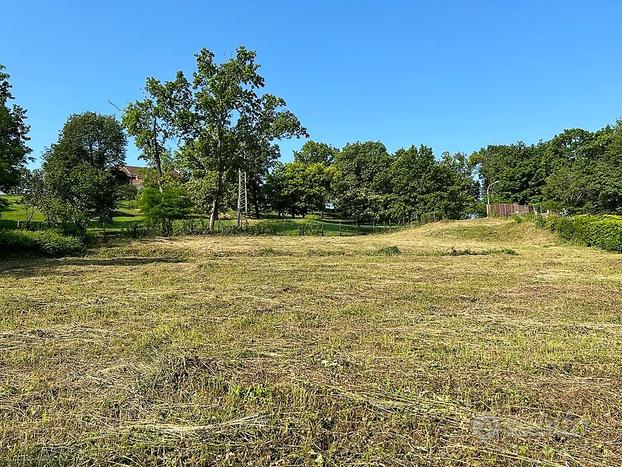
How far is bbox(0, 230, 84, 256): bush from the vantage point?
613 inches

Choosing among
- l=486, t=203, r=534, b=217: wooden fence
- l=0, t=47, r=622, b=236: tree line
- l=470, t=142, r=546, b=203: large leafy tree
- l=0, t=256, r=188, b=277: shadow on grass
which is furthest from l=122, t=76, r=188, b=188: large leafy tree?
l=470, t=142, r=546, b=203: large leafy tree

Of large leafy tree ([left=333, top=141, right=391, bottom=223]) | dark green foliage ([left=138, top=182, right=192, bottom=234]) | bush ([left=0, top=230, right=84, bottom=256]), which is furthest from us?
large leafy tree ([left=333, top=141, right=391, bottom=223])

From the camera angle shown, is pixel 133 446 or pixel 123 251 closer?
pixel 133 446

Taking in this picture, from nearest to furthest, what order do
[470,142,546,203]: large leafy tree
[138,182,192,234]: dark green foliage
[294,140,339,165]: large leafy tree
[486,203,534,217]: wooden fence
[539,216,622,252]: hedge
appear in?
[539,216,622,252]: hedge
[138,182,192,234]: dark green foliage
[486,203,534,217]: wooden fence
[470,142,546,203]: large leafy tree
[294,140,339,165]: large leafy tree

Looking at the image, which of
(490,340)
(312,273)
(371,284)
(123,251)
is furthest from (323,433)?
(123,251)

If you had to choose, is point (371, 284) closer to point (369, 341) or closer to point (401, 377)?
point (369, 341)

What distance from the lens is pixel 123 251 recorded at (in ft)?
56.0

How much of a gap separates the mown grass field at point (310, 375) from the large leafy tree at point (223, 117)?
21106mm

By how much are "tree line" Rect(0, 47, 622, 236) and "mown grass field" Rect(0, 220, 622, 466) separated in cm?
1326

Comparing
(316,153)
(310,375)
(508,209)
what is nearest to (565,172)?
(508,209)

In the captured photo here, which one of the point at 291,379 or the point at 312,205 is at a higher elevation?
the point at 312,205

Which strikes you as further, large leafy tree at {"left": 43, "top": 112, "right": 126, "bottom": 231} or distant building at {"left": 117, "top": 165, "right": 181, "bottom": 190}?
distant building at {"left": 117, "top": 165, "right": 181, "bottom": 190}

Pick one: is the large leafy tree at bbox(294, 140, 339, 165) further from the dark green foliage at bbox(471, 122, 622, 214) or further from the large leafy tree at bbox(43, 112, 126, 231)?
the large leafy tree at bbox(43, 112, 126, 231)

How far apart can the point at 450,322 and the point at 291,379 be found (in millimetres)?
3019
